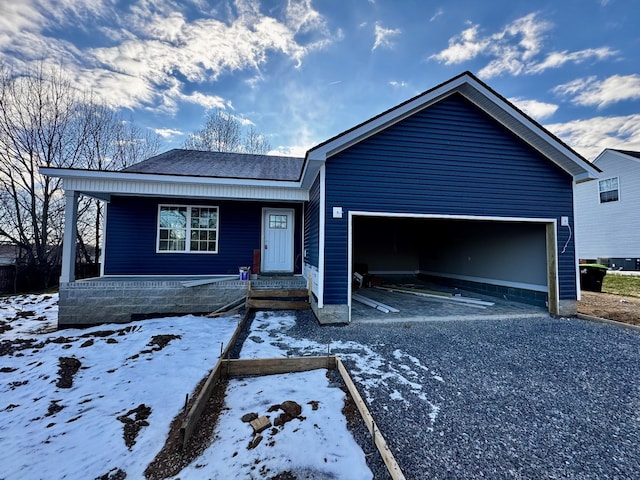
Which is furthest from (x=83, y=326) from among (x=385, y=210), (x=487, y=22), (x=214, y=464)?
(x=487, y=22)

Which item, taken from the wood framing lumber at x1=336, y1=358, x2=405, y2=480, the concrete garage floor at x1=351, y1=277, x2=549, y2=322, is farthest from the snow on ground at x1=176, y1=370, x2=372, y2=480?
the concrete garage floor at x1=351, y1=277, x2=549, y2=322

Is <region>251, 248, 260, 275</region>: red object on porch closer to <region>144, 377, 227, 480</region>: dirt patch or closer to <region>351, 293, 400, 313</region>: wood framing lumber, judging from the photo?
<region>351, 293, 400, 313</region>: wood framing lumber

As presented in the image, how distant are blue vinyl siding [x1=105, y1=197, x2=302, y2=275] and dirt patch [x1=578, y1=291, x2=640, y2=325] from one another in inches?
335

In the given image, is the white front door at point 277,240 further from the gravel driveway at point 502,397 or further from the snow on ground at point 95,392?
the gravel driveway at point 502,397

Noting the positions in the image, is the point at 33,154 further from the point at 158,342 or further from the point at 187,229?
the point at 158,342

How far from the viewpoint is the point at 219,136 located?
19.6 m

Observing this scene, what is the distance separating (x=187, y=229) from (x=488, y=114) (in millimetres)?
8757

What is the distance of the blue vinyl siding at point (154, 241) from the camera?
8.18 m

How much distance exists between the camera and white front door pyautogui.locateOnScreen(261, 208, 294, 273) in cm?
883

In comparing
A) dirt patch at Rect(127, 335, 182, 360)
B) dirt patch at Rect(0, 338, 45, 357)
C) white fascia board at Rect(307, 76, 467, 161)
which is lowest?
dirt patch at Rect(0, 338, 45, 357)

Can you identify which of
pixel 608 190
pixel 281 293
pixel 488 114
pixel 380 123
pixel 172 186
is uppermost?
pixel 608 190

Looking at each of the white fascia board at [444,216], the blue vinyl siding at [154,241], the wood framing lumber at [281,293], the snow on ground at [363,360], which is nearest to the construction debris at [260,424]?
the snow on ground at [363,360]

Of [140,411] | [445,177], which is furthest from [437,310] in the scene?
[140,411]

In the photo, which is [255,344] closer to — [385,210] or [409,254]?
[385,210]
